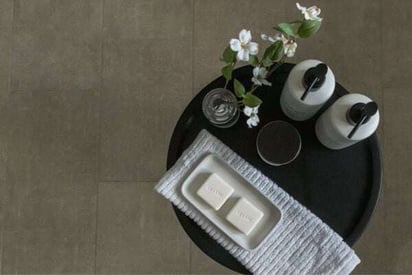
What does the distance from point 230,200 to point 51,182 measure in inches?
30.9

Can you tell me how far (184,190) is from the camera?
106 centimetres

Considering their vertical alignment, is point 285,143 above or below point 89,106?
above

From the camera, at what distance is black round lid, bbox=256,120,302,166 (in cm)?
108

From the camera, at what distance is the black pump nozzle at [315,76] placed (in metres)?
0.89

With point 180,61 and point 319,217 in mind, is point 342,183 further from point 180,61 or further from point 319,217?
point 180,61

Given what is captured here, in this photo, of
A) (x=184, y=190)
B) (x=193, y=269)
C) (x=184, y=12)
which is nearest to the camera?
(x=184, y=190)

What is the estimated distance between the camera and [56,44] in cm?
167

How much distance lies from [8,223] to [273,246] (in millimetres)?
954

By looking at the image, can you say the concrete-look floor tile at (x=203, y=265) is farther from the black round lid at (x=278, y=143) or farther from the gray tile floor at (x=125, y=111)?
the black round lid at (x=278, y=143)

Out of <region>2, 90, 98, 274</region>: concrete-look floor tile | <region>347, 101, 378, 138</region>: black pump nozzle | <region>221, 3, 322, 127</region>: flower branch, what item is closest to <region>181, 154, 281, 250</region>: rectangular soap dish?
<region>221, 3, 322, 127</region>: flower branch

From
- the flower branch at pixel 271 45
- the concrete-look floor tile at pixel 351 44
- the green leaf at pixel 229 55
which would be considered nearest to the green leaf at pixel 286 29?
the flower branch at pixel 271 45

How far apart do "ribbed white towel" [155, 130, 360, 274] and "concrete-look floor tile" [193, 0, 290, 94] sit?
60 cm

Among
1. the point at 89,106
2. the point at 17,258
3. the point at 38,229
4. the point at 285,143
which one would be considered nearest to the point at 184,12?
the point at 89,106

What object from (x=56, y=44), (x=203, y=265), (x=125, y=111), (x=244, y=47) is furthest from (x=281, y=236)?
(x=56, y=44)
